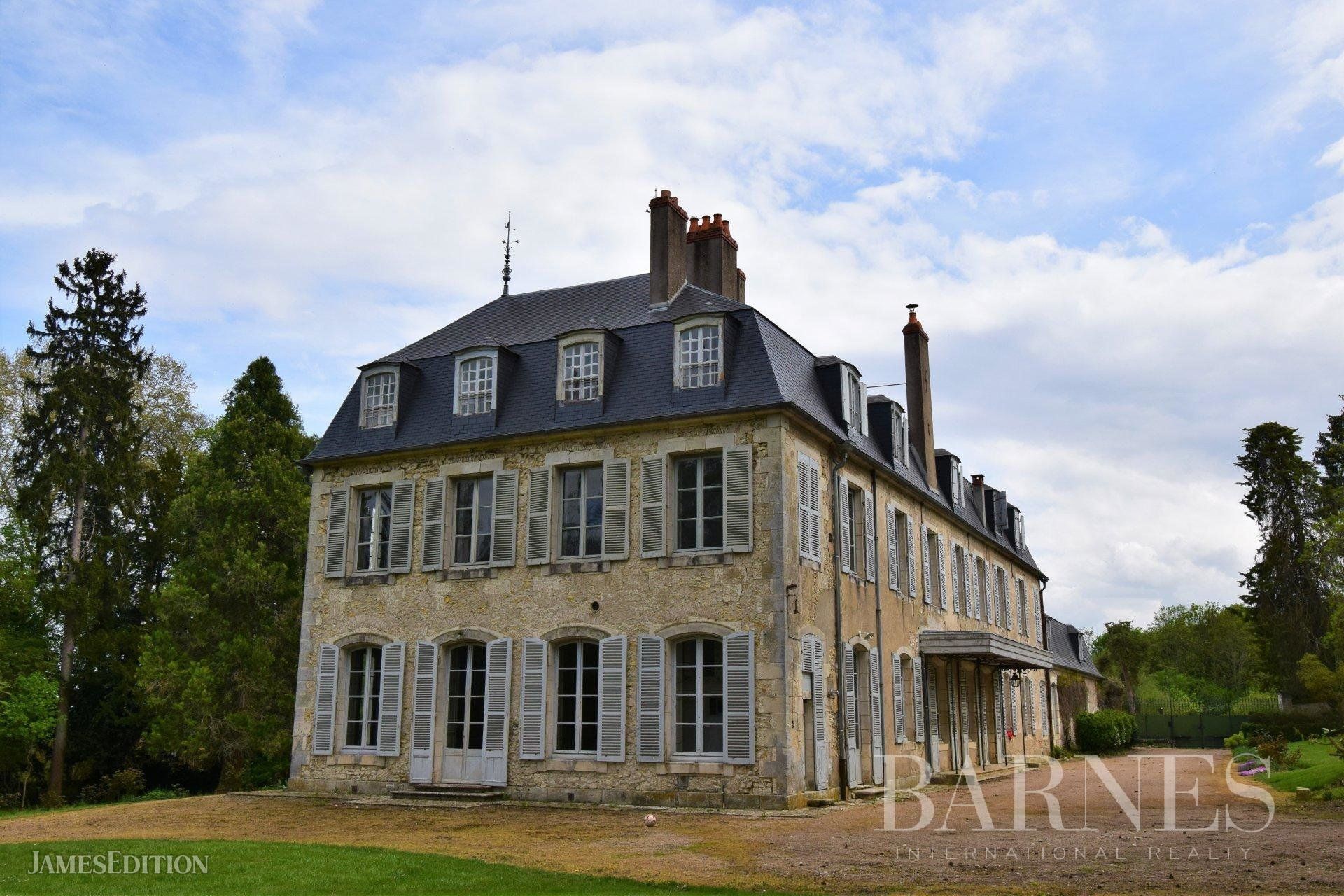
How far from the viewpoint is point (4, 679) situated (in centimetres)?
2600

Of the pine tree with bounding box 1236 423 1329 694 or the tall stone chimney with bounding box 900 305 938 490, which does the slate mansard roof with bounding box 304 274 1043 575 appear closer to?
the tall stone chimney with bounding box 900 305 938 490

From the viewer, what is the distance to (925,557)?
22391 mm

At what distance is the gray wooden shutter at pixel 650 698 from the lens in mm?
15648

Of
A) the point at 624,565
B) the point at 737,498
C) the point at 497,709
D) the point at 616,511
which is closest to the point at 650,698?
the point at 624,565

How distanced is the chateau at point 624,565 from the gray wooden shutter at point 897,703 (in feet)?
0.25

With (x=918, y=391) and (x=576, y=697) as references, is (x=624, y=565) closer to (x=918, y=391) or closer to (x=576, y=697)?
(x=576, y=697)

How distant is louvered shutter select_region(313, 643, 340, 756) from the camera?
60.3ft

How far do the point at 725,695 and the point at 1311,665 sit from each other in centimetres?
950

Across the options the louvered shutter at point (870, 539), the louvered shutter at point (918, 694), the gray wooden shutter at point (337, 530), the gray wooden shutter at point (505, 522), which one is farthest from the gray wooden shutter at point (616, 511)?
the louvered shutter at point (918, 694)

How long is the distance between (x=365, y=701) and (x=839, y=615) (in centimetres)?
810

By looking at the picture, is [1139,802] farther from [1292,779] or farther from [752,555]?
[752,555]

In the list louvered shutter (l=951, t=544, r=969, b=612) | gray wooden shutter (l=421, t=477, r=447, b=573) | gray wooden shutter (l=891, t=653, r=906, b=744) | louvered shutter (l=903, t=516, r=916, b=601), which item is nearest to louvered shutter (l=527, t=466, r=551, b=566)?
gray wooden shutter (l=421, t=477, r=447, b=573)

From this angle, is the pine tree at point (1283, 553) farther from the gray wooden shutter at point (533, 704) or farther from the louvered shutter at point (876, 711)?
the gray wooden shutter at point (533, 704)

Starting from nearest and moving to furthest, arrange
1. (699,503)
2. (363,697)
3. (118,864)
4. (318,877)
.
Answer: (318,877) < (118,864) < (699,503) < (363,697)
